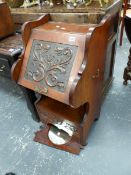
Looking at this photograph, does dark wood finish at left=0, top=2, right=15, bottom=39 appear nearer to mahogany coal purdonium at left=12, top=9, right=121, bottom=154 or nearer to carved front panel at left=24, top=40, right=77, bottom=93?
mahogany coal purdonium at left=12, top=9, right=121, bottom=154

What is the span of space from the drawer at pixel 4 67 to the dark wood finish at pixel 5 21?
1.17ft

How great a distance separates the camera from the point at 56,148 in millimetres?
1517

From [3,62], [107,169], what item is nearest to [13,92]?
[3,62]

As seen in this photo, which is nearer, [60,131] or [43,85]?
[43,85]

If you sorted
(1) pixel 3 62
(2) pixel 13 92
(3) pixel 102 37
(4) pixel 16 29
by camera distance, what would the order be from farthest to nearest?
(2) pixel 13 92 → (4) pixel 16 29 → (1) pixel 3 62 → (3) pixel 102 37

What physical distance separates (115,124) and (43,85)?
2.68 feet

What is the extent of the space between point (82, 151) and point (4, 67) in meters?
1.04

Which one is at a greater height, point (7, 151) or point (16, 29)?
point (16, 29)

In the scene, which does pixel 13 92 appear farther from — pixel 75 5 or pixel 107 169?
pixel 107 169

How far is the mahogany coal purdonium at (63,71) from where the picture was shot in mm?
1104

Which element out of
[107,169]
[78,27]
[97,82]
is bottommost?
[107,169]

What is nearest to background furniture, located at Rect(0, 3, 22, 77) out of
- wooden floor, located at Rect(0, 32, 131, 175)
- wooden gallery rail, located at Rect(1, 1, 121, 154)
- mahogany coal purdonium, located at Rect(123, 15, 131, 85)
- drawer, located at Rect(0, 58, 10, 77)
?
drawer, located at Rect(0, 58, 10, 77)

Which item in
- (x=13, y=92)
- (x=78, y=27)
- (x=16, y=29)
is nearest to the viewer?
(x=78, y=27)

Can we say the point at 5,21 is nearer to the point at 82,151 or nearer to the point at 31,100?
the point at 31,100
